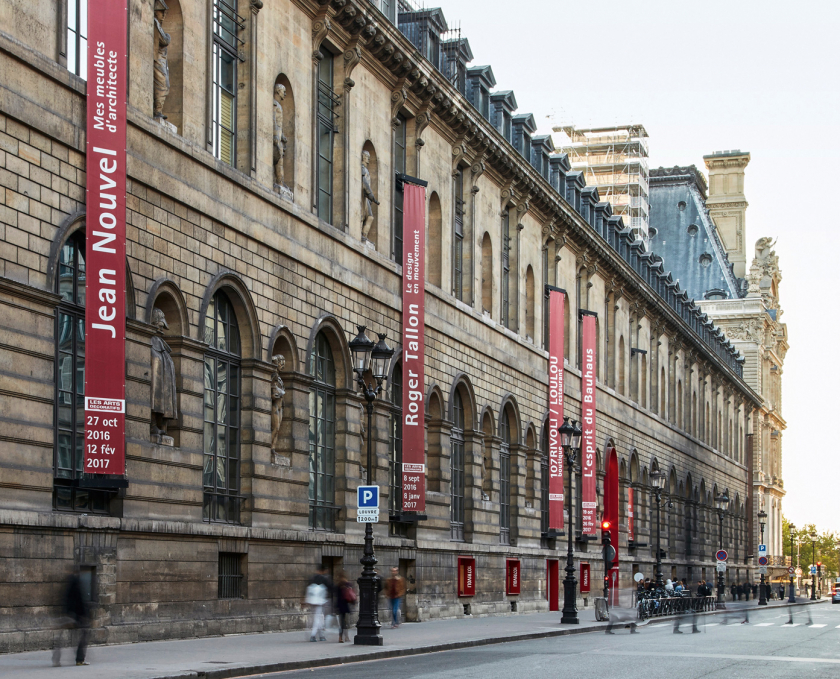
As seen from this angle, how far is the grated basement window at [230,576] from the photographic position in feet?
90.3

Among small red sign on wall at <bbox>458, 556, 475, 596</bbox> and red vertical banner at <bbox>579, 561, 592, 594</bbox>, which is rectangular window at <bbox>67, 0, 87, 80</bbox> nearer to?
small red sign on wall at <bbox>458, 556, 475, 596</bbox>

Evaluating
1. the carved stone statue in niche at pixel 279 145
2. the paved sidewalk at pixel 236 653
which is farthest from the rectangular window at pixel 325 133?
the paved sidewalk at pixel 236 653

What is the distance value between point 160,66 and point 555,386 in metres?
29.1

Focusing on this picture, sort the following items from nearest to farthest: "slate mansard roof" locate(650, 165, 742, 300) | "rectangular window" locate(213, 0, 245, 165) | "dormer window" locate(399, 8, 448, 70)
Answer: "rectangular window" locate(213, 0, 245, 165), "dormer window" locate(399, 8, 448, 70), "slate mansard roof" locate(650, 165, 742, 300)

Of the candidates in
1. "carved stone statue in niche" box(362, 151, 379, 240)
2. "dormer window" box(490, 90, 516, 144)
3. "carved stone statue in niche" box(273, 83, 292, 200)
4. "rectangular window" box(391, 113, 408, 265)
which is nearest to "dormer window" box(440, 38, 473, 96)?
"dormer window" box(490, 90, 516, 144)

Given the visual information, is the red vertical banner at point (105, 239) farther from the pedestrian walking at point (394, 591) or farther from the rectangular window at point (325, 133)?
the pedestrian walking at point (394, 591)

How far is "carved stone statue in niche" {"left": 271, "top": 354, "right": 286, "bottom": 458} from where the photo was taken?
30.2 meters

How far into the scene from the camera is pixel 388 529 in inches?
1446

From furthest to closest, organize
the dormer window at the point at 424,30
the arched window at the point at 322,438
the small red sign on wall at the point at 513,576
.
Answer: the small red sign on wall at the point at 513,576 → the dormer window at the point at 424,30 → the arched window at the point at 322,438

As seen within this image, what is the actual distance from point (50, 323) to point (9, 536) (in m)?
3.63

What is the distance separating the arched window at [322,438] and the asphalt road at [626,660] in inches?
144

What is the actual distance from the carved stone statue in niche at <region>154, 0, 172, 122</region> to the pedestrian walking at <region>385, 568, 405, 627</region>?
43.7ft

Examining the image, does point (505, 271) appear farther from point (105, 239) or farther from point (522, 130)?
point (105, 239)

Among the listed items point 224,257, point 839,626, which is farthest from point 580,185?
point 224,257
